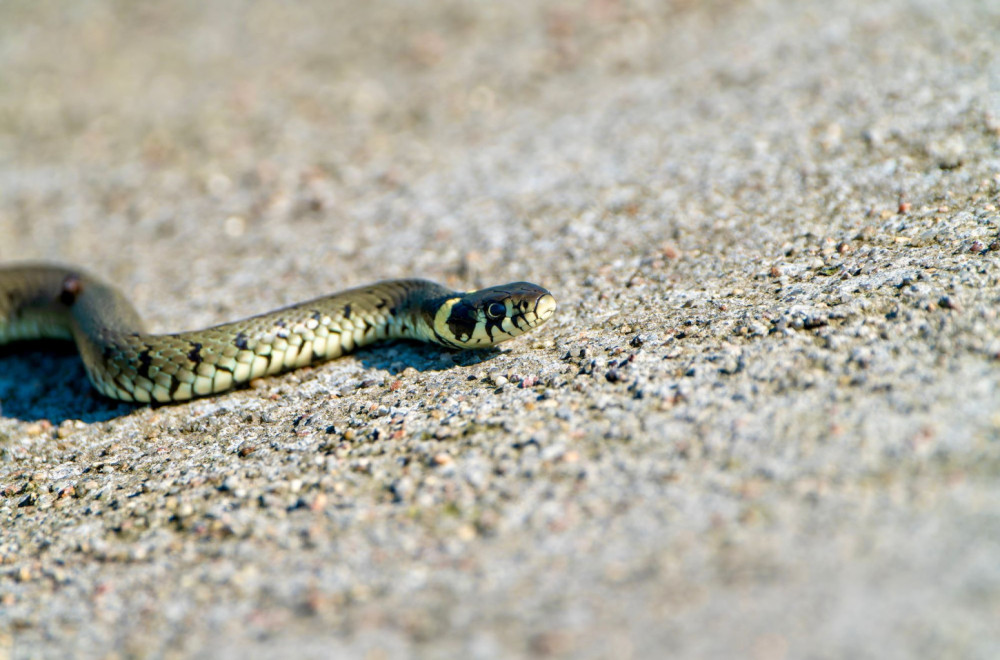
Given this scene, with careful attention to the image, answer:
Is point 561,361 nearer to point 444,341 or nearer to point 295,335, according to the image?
point 444,341

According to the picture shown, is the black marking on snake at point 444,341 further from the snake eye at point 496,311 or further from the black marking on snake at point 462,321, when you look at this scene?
the snake eye at point 496,311

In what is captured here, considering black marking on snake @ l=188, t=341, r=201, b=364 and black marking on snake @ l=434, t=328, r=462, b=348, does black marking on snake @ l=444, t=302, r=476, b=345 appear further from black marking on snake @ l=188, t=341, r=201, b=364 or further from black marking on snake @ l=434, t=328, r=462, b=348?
black marking on snake @ l=188, t=341, r=201, b=364

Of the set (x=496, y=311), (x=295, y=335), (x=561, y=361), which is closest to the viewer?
(x=561, y=361)

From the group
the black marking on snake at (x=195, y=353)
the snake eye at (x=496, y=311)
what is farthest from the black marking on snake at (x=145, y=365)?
the snake eye at (x=496, y=311)

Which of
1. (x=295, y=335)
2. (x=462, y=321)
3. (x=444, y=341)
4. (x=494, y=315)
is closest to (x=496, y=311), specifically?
(x=494, y=315)

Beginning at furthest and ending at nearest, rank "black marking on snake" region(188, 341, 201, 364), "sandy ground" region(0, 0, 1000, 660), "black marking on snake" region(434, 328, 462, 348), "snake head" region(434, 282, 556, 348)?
1. "black marking on snake" region(188, 341, 201, 364)
2. "black marking on snake" region(434, 328, 462, 348)
3. "snake head" region(434, 282, 556, 348)
4. "sandy ground" region(0, 0, 1000, 660)

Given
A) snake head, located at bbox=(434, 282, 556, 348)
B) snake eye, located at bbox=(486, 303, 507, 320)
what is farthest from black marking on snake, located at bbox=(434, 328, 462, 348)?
snake eye, located at bbox=(486, 303, 507, 320)

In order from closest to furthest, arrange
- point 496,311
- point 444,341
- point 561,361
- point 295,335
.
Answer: point 561,361, point 496,311, point 444,341, point 295,335
